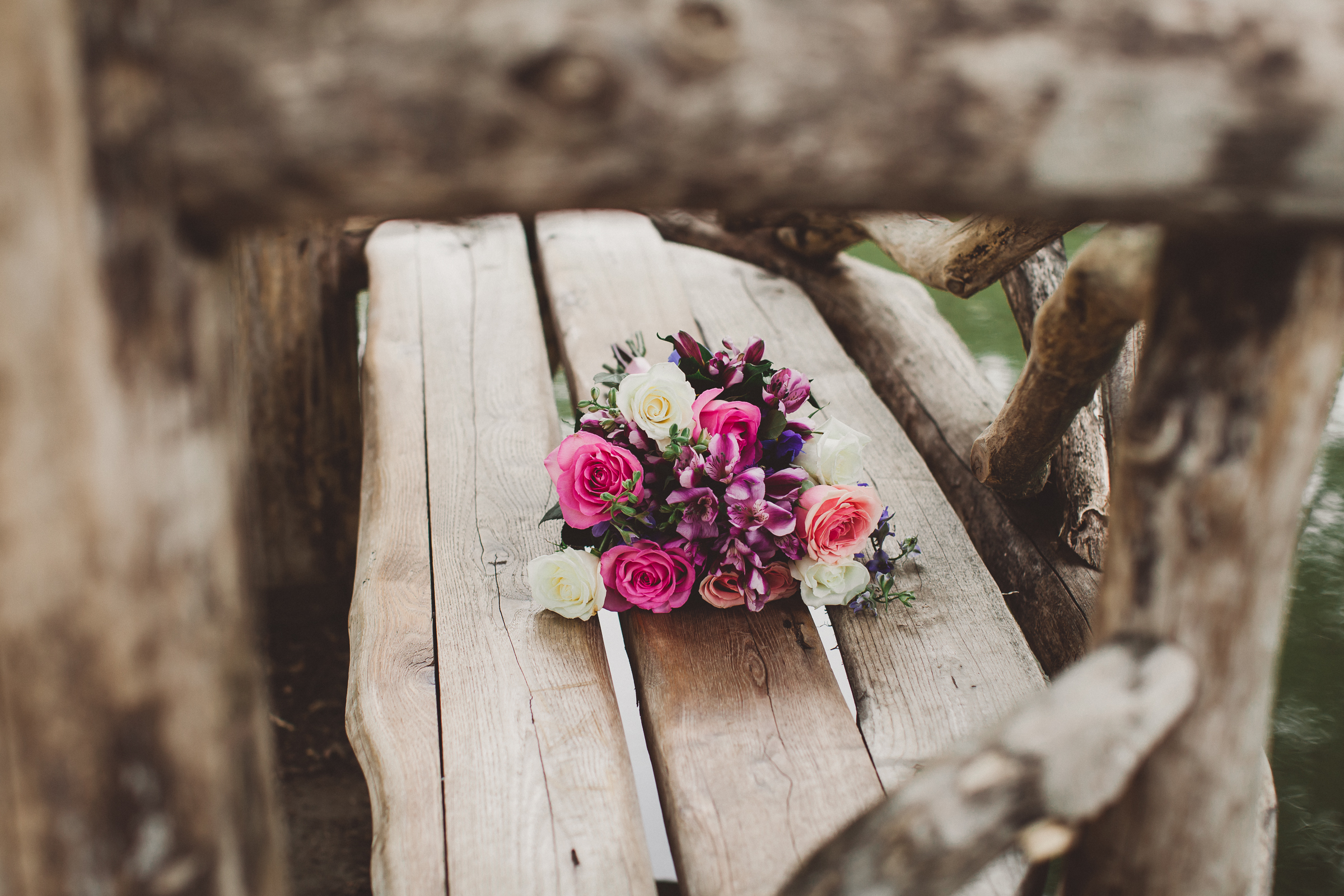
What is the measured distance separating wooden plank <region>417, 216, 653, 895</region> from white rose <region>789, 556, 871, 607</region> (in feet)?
1.04

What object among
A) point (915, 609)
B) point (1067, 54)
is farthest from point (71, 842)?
point (915, 609)

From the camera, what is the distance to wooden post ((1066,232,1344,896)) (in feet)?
2.45

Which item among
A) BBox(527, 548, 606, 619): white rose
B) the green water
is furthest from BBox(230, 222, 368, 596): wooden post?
the green water

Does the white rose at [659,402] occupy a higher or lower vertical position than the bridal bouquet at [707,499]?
higher

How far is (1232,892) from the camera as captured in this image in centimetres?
89

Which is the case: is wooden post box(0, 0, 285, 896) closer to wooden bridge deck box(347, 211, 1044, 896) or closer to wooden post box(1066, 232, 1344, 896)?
wooden bridge deck box(347, 211, 1044, 896)

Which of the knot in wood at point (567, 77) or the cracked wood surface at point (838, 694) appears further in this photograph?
the cracked wood surface at point (838, 694)

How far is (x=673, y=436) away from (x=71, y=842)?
2.81 ft

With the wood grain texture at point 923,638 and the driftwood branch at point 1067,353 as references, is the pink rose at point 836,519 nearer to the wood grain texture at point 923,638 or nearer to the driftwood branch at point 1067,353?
the wood grain texture at point 923,638

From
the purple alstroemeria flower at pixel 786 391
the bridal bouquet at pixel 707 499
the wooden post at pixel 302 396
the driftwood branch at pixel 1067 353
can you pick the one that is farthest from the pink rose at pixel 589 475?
the wooden post at pixel 302 396

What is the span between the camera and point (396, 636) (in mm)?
1423

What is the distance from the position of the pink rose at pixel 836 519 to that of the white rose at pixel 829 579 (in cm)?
1

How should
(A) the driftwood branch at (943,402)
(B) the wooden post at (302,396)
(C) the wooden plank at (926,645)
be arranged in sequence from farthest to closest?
(B) the wooden post at (302,396)
(A) the driftwood branch at (943,402)
(C) the wooden plank at (926,645)

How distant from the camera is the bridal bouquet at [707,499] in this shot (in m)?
1.35
